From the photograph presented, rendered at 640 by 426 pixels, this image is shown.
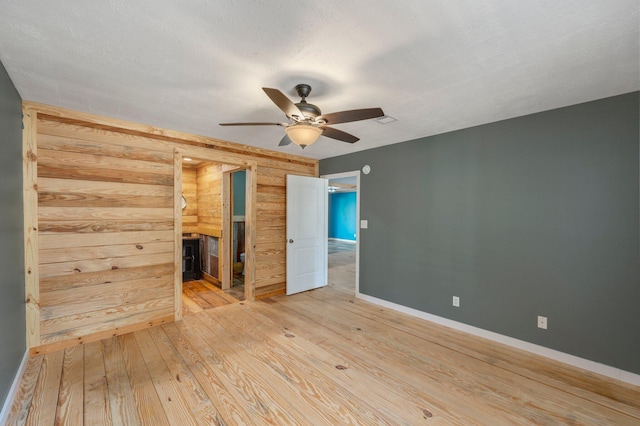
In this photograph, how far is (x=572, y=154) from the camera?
2.53 m

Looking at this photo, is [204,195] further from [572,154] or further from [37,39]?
[572,154]

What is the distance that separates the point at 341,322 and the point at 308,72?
288cm

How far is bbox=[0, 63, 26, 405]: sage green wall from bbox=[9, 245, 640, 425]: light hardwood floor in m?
0.33

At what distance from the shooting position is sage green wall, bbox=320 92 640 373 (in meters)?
2.30

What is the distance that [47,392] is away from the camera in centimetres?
206

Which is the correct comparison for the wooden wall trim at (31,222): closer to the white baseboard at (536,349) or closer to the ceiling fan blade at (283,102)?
the ceiling fan blade at (283,102)

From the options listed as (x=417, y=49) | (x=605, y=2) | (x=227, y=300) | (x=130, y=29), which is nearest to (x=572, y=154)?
(x=605, y=2)

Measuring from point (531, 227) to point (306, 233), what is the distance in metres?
3.08

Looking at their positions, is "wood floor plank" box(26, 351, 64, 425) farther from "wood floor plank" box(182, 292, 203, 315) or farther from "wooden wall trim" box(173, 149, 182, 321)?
"wood floor plank" box(182, 292, 203, 315)

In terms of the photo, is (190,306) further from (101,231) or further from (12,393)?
(12,393)

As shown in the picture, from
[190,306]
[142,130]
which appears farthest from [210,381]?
[142,130]

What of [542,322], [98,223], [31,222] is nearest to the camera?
[31,222]

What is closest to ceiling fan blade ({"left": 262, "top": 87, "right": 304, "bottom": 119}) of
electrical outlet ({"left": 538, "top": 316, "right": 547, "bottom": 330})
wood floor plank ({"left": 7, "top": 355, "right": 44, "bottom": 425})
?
wood floor plank ({"left": 7, "top": 355, "right": 44, "bottom": 425})

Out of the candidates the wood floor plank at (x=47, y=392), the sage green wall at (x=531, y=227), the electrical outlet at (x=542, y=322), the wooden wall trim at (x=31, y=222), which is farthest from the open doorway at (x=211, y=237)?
the electrical outlet at (x=542, y=322)
